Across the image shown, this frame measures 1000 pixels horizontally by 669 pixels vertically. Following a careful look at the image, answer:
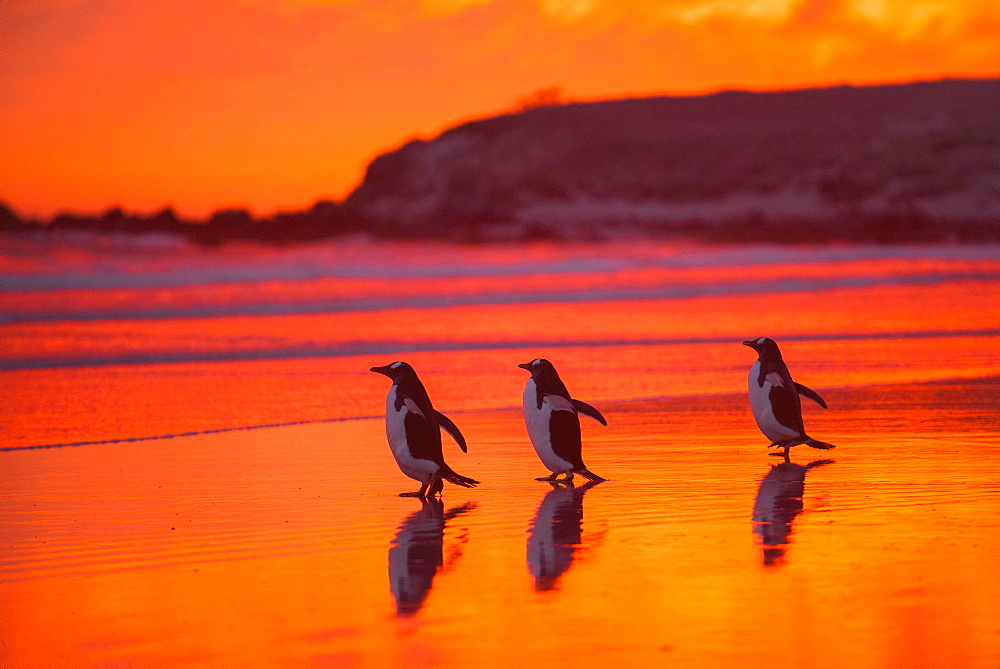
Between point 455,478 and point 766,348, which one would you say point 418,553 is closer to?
point 455,478

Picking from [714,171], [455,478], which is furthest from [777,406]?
[714,171]

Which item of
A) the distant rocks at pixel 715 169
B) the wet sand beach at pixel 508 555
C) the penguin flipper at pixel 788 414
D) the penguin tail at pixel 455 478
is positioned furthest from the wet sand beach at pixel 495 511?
the distant rocks at pixel 715 169

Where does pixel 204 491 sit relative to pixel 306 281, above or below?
below

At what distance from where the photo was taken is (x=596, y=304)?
28578mm

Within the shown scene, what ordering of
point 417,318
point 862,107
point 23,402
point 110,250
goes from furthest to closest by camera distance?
1. point 862,107
2. point 110,250
3. point 417,318
4. point 23,402

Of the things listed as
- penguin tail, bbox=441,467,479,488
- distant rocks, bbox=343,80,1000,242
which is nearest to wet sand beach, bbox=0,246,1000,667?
penguin tail, bbox=441,467,479,488

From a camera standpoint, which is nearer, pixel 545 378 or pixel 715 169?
pixel 545 378

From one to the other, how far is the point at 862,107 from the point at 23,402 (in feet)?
363

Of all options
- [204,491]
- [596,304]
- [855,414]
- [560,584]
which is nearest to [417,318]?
[596,304]

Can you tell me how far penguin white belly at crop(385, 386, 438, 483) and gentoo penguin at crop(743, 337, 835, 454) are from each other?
270 cm

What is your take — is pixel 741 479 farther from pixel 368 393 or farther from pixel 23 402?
pixel 23 402

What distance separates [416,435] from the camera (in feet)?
28.8

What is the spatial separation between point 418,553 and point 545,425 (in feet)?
7.96

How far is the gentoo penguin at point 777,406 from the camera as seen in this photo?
33.1 feet
